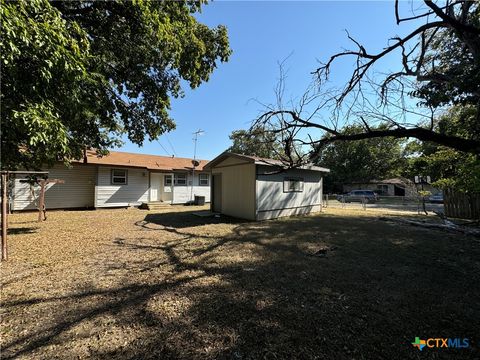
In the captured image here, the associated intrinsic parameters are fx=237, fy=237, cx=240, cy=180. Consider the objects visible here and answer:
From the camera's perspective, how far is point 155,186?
17.4m

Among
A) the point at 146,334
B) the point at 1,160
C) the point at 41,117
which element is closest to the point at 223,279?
the point at 146,334

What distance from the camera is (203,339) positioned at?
8.40 ft

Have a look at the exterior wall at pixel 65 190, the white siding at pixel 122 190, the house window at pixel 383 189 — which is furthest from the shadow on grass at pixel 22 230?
the house window at pixel 383 189

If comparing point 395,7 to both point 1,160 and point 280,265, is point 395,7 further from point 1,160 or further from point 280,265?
point 1,160

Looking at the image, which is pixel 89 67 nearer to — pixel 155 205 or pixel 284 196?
pixel 284 196

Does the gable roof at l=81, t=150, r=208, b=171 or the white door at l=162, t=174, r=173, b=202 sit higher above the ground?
the gable roof at l=81, t=150, r=208, b=171

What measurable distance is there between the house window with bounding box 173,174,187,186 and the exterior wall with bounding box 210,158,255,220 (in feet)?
20.1

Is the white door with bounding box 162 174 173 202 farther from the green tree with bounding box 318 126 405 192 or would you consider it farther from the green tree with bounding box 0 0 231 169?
the green tree with bounding box 318 126 405 192

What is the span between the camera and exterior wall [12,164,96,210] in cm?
1238

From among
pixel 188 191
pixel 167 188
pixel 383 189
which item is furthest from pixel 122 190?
pixel 383 189

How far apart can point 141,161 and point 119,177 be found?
252 centimetres

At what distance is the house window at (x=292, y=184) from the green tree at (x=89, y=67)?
6.45 metres

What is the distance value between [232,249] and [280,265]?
160 cm

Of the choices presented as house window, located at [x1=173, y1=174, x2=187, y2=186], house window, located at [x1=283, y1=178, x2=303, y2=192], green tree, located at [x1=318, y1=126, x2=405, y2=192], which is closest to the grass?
house window, located at [x1=283, y1=178, x2=303, y2=192]
